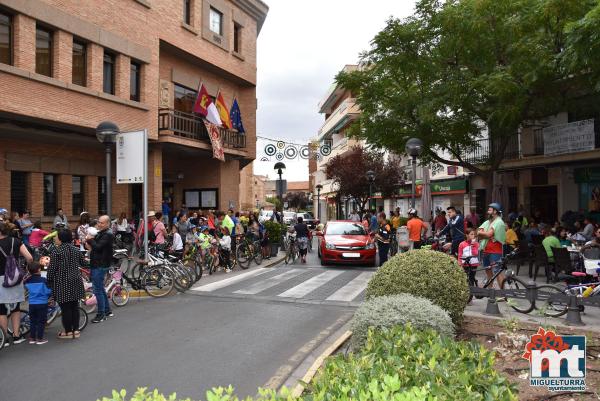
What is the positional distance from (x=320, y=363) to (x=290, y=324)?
8.15 feet

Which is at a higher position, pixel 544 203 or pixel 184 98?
pixel 184 98

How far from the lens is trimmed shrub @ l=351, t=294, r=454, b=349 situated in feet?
16.8

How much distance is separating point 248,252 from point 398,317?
11.5 meters

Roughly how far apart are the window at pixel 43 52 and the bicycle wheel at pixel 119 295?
8.35 metres

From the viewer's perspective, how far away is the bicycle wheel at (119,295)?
977 centimetres

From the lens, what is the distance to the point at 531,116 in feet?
58.9

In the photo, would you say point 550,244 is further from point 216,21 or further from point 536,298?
point 216,21

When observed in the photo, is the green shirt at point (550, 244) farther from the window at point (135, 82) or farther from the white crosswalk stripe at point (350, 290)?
the window at point (135, 82)

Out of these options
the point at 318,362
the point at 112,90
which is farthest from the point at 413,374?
the point at 112,90

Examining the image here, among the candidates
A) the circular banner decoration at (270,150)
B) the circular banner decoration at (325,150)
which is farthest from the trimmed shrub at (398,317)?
the circular banner decoration at (325,150)

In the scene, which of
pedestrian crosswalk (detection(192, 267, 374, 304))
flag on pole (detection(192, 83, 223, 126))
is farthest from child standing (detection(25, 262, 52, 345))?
flag on pole (detection(192, 83, 223, 126))

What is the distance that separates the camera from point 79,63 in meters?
16.4

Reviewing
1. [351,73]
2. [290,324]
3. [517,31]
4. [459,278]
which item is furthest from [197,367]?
[351,73]

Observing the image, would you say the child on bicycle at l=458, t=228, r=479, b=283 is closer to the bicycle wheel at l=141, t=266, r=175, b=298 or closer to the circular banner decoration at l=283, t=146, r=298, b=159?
the bicycle wheel at l=141, t=266, r=175, b=298
